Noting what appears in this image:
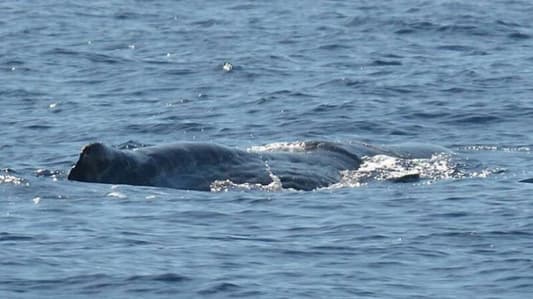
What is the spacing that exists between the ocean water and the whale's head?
206 mm

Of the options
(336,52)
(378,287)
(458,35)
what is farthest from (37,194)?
(458,35)

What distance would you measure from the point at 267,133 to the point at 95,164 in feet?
24.3

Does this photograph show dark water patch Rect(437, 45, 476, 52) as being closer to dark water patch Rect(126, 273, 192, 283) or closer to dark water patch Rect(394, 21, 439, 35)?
dark water patch Rect(394, 21, 439, 35)

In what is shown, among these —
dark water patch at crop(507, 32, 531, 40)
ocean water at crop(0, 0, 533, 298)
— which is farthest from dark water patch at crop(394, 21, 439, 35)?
dark water patch at crop(507, 32, 531, 40)

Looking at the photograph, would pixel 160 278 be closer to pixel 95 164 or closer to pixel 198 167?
pixel 95 164

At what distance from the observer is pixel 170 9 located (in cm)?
4938

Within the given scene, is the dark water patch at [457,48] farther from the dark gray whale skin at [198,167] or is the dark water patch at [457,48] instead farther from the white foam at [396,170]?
the dark gray whale skin at [198,167]

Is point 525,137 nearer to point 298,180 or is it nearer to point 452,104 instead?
point 452,104

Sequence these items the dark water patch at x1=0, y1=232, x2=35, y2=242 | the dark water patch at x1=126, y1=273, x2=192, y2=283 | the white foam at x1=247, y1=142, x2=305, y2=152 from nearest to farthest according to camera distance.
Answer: the dark water patch at x1=126, y1=273, x2=192, y2=283, the dark water patch at x1=0, y1=232, x2=35, y2=242, the white foam at x1=247, y1=142, x2=305, y2=152

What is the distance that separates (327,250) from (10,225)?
11.7ft

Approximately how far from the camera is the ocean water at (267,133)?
16.6 meters

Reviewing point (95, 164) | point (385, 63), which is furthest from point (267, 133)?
point (385, 63)

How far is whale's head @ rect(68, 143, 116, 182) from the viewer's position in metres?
20.9

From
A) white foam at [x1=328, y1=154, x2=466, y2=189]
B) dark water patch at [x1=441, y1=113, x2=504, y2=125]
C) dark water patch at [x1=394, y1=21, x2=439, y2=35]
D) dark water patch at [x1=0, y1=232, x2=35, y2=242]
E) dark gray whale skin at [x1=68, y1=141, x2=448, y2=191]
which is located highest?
dark water patch at [x1=0, y1=232, x2=35, y2=242]
